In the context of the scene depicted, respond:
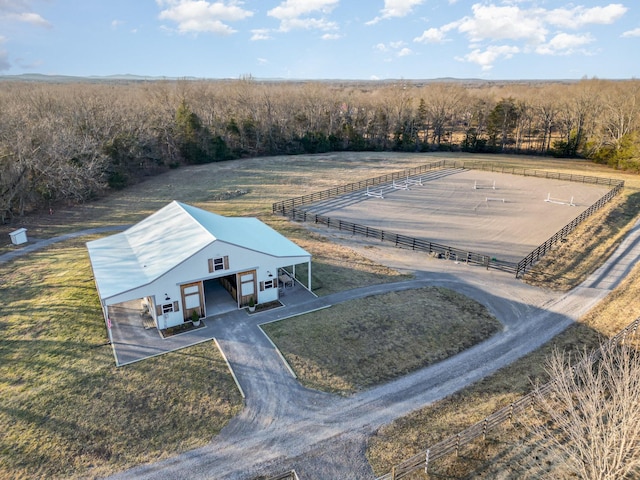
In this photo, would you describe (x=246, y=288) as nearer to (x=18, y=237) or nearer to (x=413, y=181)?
(x=18, y=237)

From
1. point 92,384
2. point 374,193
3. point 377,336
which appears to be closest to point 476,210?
point 374,193

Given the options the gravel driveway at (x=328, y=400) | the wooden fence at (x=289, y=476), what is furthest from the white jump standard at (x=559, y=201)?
the wooden fence at (x=289, y=476)

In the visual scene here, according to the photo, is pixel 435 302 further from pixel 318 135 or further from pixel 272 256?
pixel 318 135

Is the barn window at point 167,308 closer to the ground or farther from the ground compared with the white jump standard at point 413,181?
closer to the ground

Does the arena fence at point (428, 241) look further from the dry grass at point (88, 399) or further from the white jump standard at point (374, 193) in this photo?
the dry grass at point (88, 399)

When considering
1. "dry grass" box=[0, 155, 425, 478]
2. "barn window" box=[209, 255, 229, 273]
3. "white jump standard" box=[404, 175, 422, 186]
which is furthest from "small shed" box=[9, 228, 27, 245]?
"white jump standard" box=[404, 175, 422, 186]

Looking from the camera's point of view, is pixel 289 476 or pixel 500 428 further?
pixel 500 428
